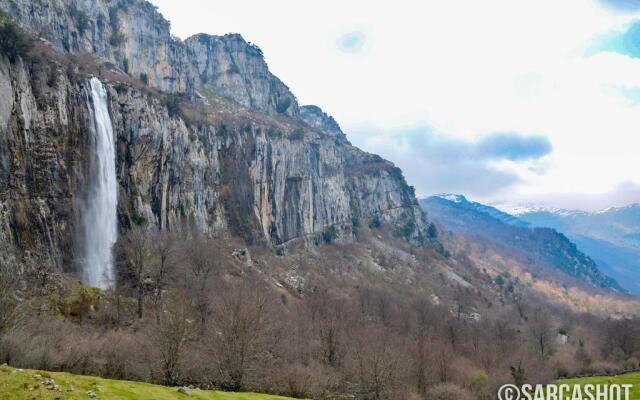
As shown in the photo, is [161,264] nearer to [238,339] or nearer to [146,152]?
[238,339]

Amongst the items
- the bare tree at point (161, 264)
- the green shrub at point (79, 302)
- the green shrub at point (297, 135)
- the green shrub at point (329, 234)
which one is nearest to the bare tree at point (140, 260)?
the bare tree at point (161, 264)

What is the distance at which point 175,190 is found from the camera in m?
101

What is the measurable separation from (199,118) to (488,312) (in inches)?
4229

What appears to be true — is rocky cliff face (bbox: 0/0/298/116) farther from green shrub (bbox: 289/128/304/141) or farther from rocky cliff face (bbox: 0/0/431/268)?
green shrub (bbox: 289/128/304/141)

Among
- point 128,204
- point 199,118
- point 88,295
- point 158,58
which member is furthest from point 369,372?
point 158,58

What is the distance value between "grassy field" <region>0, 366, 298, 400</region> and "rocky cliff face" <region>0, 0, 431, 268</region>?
41549mm

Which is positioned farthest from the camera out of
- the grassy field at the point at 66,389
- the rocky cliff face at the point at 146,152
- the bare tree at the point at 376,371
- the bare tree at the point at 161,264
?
the rocky cliff face at the point at 146,152

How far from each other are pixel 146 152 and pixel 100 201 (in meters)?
19.2

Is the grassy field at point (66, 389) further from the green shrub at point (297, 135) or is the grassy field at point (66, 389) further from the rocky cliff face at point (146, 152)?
the green shrub at point (297, 135)

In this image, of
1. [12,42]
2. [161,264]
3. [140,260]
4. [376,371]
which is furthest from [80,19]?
[376,371]

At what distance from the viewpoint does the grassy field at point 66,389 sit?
21.2 metres

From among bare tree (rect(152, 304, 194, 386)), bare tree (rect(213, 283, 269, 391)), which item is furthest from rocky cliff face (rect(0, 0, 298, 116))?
bare tree (rect(152, 304, 194, 386))

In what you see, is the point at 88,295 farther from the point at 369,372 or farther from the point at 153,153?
the point at 153,153

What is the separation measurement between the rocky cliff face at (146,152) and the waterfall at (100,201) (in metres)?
2.23
